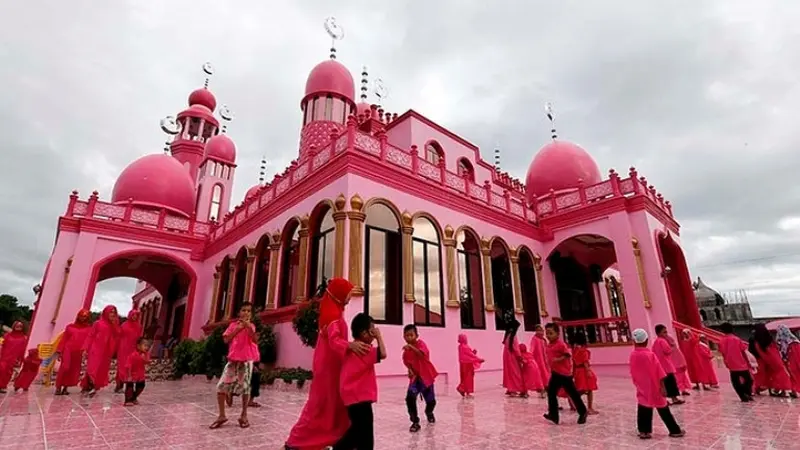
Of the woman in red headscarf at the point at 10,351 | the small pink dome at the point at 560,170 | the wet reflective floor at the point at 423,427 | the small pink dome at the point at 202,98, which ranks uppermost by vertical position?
the small pink dome at the point at 202,98

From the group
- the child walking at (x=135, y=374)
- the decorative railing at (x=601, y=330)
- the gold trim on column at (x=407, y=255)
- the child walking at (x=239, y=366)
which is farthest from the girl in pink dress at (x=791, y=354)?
the child walking at (x=135, y=374)

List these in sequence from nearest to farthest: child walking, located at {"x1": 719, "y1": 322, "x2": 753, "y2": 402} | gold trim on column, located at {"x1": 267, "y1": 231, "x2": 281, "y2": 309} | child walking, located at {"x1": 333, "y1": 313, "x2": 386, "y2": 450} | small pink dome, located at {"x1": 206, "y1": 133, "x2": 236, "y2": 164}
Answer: child walking, located at {"x1": 333, "y1": 313, "x2": 386, "y2": 450} → child walking, located at {"x1": 719, "y1": 322, "x2": 753, "y2": 402} → gold trim on column, located at {"x1": 267, "y1": 231, "x2": 281, "y2": 309} → small pink dome, located at {"x1": 206, "y1": 133, "x2": 236, "y2": 164}

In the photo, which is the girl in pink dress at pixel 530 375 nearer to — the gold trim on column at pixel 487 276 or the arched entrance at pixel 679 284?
the gold trim on column at pixel 487 276

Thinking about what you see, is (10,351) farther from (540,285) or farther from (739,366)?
(739,366)

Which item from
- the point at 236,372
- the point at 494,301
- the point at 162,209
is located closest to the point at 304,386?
the point at 236,372

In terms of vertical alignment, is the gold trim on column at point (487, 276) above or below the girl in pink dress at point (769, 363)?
above

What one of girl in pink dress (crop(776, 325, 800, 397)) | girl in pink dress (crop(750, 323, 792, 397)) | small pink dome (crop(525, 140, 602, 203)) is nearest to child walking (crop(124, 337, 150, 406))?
girl in pink dress (crop(750, 323, 792, 397))

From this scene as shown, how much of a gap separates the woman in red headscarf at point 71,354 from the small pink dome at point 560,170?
14087mm

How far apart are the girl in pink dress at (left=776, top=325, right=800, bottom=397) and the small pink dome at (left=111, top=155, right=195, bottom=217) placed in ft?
63.8

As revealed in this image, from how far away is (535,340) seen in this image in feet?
26.8

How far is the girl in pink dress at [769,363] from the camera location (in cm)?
720

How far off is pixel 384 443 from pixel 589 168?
14.7 metres

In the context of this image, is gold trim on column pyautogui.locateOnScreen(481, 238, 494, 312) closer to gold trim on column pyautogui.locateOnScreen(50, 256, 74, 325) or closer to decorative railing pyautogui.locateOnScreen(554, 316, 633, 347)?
decorative railing pyautogui.locateOnScreen(554, 316, 633, 347)

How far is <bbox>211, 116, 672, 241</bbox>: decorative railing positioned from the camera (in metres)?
9.91
